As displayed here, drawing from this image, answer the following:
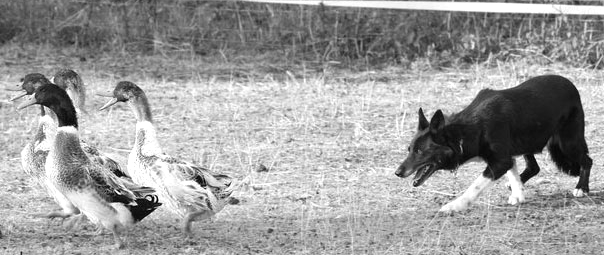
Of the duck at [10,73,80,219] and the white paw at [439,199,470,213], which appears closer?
the duck at [10,73,80,219]

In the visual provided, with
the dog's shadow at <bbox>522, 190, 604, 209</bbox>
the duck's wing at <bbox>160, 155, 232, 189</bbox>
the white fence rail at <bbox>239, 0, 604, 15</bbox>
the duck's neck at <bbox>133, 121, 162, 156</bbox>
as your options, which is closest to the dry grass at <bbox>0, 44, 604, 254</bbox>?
the dog's shadow at <bbox>522, 190, 604, 209</bbox>

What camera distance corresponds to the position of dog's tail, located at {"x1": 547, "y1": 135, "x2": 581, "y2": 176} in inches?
301

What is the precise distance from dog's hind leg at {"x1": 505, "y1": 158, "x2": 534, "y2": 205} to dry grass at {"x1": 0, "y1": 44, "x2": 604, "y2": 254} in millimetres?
83

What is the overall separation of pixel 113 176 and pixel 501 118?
262 centimetres

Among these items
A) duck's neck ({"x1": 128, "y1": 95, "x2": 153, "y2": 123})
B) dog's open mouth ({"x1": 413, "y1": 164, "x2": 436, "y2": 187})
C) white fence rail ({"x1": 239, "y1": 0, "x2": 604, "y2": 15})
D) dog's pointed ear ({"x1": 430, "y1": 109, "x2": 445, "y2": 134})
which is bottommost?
dog's open mouth ({"x1": 413, "y1": 164, "x2": 436, "y2": 187})

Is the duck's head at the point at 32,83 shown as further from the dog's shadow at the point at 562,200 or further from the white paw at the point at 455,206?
the dog's shadow at the point at 562,200

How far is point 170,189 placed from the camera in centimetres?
639

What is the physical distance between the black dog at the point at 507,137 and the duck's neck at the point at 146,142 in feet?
5.30

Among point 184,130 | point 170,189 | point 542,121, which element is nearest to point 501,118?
point 542,121

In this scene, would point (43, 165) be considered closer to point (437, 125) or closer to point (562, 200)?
point (437, 125)

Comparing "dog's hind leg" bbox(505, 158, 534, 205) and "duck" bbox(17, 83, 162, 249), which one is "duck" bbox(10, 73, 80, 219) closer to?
"duck" bbox(17, 83, 162, 249)

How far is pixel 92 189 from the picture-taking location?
6.19 meters

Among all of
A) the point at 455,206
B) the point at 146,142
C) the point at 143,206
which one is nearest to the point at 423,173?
the point at 455,206

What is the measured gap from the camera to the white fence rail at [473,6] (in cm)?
1214
